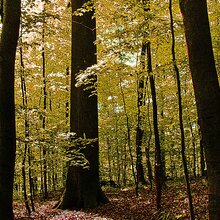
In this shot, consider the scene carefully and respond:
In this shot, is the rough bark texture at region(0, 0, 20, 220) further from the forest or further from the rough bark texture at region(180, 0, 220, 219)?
the rough bark texture at region(180, 0, 220, 219)

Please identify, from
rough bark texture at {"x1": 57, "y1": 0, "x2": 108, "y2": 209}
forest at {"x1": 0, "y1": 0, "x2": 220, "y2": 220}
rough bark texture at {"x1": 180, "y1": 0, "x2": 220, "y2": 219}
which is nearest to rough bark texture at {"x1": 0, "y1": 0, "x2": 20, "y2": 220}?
forest at {"x1": 0, "y1": 0, "x2": 220, "y2": 220}

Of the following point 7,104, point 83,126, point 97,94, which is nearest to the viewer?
point 7,104

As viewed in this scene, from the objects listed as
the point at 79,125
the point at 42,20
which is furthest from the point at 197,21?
the point at 79,125

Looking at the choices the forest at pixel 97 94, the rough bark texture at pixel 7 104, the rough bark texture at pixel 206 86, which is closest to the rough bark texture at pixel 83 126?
the forest at pixel 97 94

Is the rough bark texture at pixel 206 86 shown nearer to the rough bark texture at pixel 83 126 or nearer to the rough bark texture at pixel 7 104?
the rough bark texture at pixel 7 104

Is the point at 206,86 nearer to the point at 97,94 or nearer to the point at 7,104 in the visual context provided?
the point at 7,104

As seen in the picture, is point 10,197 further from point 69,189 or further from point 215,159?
point 69,189

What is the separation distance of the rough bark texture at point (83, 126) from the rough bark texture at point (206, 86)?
7500 mm

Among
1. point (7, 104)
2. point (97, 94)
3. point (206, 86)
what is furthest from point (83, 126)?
point (206, 86)

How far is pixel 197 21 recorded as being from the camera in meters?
4.71

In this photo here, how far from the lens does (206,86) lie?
181 inches

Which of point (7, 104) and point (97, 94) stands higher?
point (97, 94)

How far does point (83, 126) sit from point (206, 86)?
328 inches

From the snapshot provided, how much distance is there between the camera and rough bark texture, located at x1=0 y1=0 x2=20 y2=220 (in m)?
6.28
